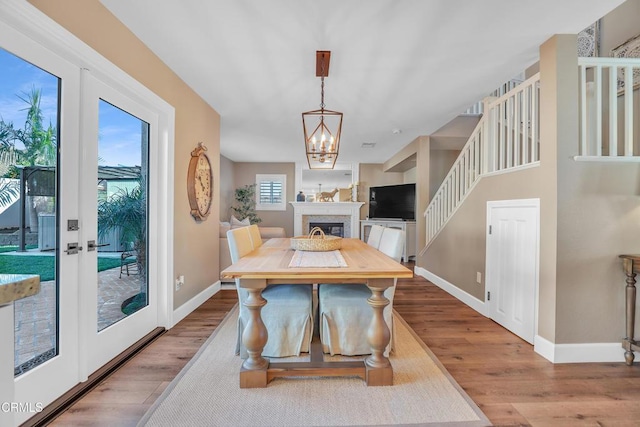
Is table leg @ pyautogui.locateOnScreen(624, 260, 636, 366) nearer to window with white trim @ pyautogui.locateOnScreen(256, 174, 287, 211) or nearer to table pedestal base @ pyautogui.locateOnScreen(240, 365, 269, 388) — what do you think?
table pedestal base @ pyautogui.locateOnScreen(240, 365, 269, 388)

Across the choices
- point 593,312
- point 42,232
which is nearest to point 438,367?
point 593,312

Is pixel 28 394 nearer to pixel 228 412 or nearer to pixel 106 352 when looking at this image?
pixel 106 352

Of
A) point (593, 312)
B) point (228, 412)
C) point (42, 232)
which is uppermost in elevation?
point (42, 232)

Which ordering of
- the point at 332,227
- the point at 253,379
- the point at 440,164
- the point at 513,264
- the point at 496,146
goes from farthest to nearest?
the point at 332,227, the point at 440,164, the point at 496,146, the point at 513,264, the point at 253,379

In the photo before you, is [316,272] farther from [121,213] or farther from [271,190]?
[271,190]

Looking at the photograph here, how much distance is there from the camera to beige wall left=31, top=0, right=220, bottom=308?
5.47 ft

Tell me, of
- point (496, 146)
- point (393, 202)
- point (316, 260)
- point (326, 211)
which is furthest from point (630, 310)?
point (326, 211)

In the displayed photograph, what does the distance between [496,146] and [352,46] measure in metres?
1.82

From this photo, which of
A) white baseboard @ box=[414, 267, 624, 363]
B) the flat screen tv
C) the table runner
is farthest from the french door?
the flat screen tv

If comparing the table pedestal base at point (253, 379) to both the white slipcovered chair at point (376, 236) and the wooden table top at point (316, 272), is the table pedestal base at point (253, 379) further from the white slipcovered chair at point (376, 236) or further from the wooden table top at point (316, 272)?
the white slipcovered chair at point (376, 236)

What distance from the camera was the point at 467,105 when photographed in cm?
339

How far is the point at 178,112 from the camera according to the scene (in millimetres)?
2738

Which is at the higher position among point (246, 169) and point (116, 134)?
point (246, 169)

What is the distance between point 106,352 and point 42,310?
585 millimetres
